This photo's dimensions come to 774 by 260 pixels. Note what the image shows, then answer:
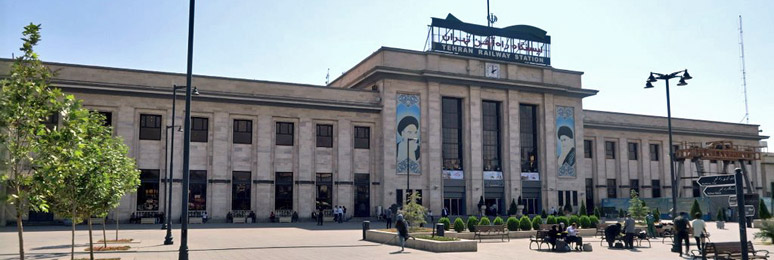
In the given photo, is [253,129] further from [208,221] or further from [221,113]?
[208,221]

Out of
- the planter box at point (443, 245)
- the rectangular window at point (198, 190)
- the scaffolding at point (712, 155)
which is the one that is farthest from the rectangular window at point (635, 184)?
the planter box at point (443, 245)

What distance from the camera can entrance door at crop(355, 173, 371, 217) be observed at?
50.7 metres

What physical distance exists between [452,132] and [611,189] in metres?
21.7

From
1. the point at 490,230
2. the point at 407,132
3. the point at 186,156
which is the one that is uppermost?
the point at 407,132

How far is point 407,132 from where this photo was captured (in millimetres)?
51875

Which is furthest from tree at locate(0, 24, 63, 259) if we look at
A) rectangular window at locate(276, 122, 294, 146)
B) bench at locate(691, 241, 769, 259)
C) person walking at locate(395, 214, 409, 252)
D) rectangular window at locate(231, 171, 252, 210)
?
rectangular window at locate(276, 122, 294, 146)

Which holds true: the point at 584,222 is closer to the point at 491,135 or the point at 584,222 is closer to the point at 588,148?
the point at 491,135

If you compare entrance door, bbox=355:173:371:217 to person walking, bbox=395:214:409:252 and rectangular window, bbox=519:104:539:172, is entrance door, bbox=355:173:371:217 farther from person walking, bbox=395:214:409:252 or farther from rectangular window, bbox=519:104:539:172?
person walking, bbox=395:214:409:252

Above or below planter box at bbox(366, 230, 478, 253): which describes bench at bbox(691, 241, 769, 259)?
above

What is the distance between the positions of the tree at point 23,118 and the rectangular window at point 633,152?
64.6 meters

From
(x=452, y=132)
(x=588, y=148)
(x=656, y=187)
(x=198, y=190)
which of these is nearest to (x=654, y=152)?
(x=656, y=187)

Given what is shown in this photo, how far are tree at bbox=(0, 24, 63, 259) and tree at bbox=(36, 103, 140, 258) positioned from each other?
0.30 metres

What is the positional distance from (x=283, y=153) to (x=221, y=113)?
558 centimetres

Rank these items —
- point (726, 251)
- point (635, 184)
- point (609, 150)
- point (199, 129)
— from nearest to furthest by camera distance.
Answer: point (726, 251), point (199, 129), point (609, 150), point (635, 184)
